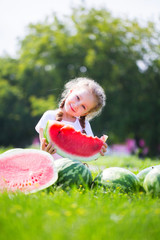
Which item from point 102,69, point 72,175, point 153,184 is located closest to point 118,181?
point 153,184

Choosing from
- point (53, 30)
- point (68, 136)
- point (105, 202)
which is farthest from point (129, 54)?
point (105, 202)

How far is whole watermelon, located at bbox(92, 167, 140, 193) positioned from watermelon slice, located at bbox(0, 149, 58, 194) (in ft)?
1.72

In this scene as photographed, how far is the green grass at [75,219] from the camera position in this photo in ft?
4.89

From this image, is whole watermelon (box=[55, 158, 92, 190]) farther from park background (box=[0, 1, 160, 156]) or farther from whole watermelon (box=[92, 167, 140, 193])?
park background (box=[0, 1, 160, 156])

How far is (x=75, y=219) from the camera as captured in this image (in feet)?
5.43

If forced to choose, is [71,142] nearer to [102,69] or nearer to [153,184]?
[153,184]

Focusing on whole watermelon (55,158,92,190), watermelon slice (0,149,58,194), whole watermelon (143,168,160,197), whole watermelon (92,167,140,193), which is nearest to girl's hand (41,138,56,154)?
watermelon slice (0,149,58,194)

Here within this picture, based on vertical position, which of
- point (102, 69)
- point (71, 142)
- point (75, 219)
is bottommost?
point (102, 69)

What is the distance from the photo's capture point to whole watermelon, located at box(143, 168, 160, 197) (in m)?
2.62

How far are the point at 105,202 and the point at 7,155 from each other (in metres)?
1.40

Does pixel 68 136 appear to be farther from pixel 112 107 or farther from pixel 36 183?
pixel 112 107

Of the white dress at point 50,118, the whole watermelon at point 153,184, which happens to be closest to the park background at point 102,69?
the white dress at point 50,118

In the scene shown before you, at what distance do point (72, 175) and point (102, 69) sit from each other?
1768cm

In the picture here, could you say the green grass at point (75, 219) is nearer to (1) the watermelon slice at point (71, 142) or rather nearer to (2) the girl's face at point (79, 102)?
(1) the watermelon slice at point (71, 142)
